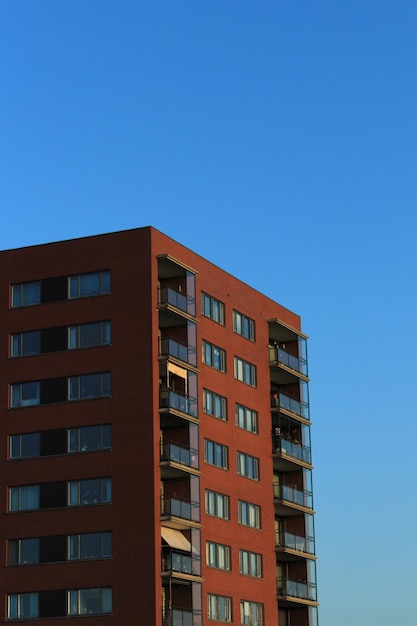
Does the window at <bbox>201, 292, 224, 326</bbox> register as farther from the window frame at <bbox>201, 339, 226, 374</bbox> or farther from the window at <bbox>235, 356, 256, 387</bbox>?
the window at <bbox>235, 356, 256, 387</bbox>

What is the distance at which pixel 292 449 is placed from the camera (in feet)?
325

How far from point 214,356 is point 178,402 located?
6813 mm

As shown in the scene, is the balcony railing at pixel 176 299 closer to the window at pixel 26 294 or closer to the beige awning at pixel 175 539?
the window at pixel 26 294

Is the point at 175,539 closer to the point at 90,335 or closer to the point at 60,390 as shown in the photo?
the point at 60,390

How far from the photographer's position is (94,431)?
276 ft

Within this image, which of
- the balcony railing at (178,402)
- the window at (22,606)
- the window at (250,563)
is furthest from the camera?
the window at (250,563)

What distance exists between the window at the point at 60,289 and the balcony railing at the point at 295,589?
24.4m

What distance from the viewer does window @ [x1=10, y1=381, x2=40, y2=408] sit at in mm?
86000

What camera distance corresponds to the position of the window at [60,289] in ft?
283

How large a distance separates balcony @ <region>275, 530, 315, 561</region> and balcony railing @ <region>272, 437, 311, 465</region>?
5371 millimetres

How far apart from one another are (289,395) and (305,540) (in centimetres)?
1008

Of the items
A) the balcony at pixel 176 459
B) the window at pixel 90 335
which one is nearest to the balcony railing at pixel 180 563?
the balcony at pixel 176 459

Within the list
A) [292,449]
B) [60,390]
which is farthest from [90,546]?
[292,449]

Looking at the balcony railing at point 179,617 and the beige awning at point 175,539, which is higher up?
the beige awning at point 175,539
